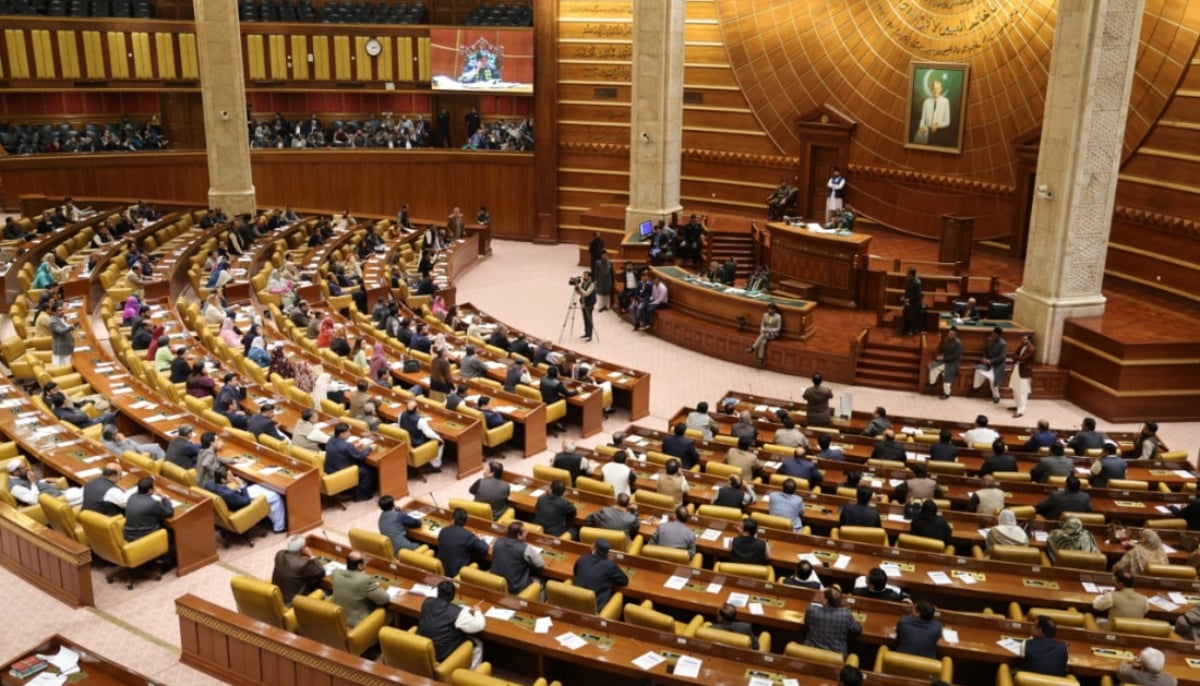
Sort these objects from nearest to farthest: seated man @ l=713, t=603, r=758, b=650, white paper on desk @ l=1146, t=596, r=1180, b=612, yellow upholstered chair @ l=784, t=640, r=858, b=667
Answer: yellow upholstered chair @ l=784, t=640, r=858, b=667, seated man @ l=713, t=603, r=758, b=650, white paper on desk @ l=1146, t=596, r=1180, b=612

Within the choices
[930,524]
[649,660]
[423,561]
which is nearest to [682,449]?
[930,524]

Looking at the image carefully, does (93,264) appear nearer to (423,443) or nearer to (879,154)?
(423,443)

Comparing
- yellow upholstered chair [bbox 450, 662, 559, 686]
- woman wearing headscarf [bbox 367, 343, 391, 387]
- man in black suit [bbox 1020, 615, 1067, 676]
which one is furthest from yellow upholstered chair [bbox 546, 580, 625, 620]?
woman wearing headscarf [bbox 367, 343, 391, 387]

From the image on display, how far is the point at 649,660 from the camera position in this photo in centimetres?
702

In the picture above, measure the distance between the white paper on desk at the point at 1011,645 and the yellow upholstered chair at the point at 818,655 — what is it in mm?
1157

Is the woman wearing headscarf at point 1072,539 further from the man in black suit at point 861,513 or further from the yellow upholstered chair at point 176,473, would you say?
the yellow upholstered chair at point 176,473

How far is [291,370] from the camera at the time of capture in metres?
13.9

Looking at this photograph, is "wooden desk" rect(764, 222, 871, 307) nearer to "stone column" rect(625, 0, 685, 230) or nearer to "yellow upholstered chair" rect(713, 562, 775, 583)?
"stone column" rect(625, 0, 685, 230)

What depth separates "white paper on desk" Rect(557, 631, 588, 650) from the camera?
23.7 ft

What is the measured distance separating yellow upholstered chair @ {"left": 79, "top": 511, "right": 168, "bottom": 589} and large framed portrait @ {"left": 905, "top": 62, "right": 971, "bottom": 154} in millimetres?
17809

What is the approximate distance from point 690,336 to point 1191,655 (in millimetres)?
11726

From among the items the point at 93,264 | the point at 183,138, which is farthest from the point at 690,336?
the point at 183,138

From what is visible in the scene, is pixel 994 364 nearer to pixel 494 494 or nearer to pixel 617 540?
pixel 617 540

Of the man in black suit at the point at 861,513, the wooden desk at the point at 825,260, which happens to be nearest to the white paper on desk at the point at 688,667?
the man in black suit at the point at 861,513
